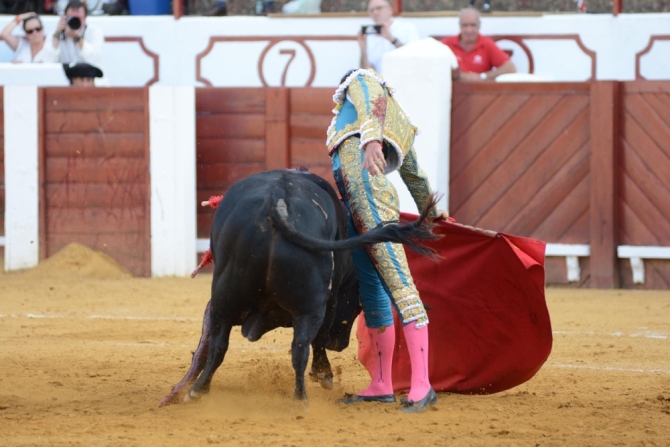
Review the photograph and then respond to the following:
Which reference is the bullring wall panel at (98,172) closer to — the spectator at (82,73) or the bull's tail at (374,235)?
the spectator at (82,73)

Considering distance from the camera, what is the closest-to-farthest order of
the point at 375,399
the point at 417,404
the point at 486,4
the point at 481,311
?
1. the point at 417,404
2. the point at 375,399
3. the point at 481,311
4. the point at 486,4

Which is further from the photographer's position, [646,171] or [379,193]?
[646,171]

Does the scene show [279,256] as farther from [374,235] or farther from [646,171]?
[646,171]

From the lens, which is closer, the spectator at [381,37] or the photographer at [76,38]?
the spectator at [381,37]

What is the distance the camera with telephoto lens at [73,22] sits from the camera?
8.71 meters

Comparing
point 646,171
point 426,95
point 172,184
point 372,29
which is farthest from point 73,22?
point 646,171

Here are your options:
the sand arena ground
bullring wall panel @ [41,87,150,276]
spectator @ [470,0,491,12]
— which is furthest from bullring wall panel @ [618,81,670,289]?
bullring wall panel @ [41,87,150,276]

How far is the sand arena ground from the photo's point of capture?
3.04m

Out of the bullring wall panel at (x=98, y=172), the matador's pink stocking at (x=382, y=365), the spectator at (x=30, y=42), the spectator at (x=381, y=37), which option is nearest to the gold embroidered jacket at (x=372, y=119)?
the matador's pink stocking at (x=382, y=365)

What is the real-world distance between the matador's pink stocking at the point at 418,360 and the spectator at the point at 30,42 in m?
6.38

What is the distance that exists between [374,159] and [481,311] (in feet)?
2.86

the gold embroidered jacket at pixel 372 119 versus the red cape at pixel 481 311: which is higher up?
the gold embroidered jacket at pixel 372 119

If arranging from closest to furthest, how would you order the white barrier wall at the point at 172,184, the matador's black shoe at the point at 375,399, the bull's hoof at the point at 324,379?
the matador's black shoe at the point at 375,399, the bull's hoof at the point at 324,379, the white barrier wall at the point at 172,184

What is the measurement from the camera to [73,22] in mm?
8750
